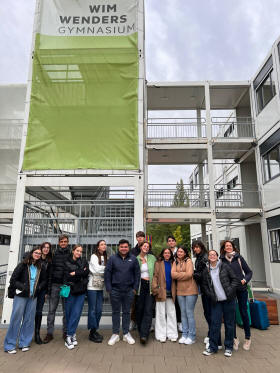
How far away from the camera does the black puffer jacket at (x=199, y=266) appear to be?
471 cm

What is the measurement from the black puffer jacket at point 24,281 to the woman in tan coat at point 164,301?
1.94 meters

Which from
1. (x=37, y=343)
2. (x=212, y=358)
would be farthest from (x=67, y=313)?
(x=212, y=358)

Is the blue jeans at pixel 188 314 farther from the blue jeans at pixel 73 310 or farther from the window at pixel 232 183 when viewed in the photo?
the window at pixel 232 183

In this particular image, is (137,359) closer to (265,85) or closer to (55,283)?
(55,283)

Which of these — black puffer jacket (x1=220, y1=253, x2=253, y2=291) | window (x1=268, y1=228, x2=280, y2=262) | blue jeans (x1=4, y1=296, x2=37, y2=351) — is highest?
window (x1=268, y1=228, x2=280, y2=262)

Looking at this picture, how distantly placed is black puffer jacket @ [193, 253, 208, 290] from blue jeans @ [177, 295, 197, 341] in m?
0.33

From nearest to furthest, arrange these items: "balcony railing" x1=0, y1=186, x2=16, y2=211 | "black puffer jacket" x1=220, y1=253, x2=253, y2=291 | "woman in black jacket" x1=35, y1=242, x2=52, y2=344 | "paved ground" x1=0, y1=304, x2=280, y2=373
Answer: "paved ground" x1=0, y1=304, x2=280, y2=373, "black puffer jacket" x1=220, y1=253, x2=253, y2=291, "woman in black jacket" x1=35, y1=242, x2=52, y2=344, "balcony railing" x1=0, y1=186, x2=16, y2=211

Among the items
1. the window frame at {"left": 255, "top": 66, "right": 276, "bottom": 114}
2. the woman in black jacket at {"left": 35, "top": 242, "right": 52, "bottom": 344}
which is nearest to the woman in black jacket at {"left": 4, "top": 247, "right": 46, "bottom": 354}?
the woman in black jacket at {"left": 35, "top": 242, "right": 52, "bottom": 344}

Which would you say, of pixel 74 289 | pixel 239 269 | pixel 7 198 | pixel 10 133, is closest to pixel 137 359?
pixel 74 289

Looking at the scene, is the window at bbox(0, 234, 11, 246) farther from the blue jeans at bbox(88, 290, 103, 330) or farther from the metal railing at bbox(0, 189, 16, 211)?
the blue jeans at bbox(88, 290, 103, 330)

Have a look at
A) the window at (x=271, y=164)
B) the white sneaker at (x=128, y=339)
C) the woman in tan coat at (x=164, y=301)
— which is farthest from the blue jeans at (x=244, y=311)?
the window at (x=271, y=164)

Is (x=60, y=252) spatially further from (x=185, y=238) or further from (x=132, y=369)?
(x=185, y=238)

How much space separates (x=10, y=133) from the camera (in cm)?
1444

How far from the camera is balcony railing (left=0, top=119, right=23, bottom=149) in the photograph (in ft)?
46.9
